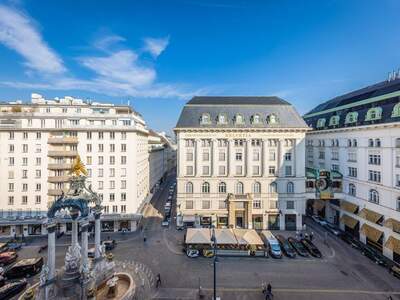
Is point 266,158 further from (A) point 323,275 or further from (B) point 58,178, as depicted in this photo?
(B) point 58,178

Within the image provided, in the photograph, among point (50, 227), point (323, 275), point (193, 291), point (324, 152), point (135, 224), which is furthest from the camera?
point (324, 152)

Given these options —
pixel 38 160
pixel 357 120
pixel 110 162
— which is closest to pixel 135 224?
pixel 110 162

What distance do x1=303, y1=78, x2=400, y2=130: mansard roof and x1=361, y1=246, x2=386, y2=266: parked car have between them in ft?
74.4

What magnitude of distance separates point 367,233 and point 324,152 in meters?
21.5

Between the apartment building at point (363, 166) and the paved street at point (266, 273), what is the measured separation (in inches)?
244

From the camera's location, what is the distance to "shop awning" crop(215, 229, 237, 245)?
37812 mm

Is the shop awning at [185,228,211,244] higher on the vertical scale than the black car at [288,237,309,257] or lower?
higher

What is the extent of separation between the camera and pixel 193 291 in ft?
93.0

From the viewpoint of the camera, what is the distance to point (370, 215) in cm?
4078

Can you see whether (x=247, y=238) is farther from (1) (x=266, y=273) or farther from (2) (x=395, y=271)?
(2) (x=395, y=271)

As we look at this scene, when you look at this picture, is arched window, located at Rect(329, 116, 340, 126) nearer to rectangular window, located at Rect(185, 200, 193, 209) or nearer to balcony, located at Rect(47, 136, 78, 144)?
rectangular window, located at Rect(185, 200, 193, 209)

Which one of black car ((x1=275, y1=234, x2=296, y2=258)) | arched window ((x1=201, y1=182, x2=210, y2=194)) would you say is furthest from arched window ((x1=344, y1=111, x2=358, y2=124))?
arched window ((x1=201, y1=182, x2=210, y2=194))

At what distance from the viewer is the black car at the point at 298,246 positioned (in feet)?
126

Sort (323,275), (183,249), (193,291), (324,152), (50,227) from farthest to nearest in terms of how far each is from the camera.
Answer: (324,152), (183,249), (323,275), (193,291), (50,227)
